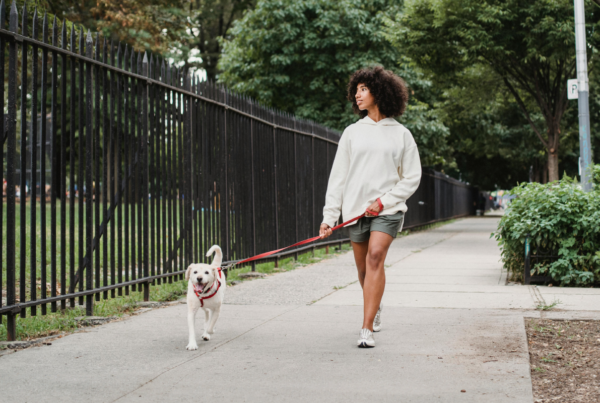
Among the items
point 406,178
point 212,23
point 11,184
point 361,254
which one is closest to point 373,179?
point 406,178

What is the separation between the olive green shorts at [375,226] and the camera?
471cm

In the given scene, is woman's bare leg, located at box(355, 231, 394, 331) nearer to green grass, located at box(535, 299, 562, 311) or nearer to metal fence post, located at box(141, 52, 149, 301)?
green grass, located at box(535, 299, 562, 311)

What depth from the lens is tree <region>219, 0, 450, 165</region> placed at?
19781 millimetres

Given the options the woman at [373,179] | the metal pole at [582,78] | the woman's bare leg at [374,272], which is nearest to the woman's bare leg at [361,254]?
the woman at [373,179]

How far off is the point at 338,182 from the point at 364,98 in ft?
2.22

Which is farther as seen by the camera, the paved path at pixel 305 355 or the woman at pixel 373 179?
the woman at pixel 373 179

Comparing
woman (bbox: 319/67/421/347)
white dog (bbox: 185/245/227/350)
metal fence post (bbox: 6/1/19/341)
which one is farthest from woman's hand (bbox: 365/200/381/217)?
metal fence post (bbox: 6/1/19/341)

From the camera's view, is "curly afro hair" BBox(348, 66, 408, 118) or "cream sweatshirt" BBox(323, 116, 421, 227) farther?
"curly afro hair" BBox(348, 66, 408, 118)

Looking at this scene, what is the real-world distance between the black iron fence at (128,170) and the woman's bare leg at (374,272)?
2388mm

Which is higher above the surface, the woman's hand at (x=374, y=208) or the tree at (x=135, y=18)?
the tree at (x=135, y=18)

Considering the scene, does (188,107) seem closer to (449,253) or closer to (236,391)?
(236,391)

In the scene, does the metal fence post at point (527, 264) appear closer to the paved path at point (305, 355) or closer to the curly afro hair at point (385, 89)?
the paved path at point (305, 355)

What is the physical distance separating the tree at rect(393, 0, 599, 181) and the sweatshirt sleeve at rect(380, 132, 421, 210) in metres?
11.9

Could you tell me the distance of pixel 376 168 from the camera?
479 centimetres
